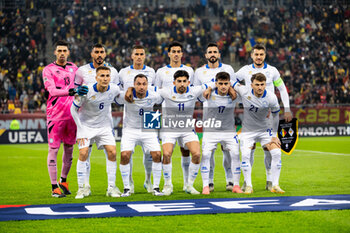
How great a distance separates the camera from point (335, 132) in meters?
25.4

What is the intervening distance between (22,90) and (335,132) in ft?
49.0

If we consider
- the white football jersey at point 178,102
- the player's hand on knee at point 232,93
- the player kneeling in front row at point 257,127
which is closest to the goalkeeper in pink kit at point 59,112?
the white football jersey at point 178,102

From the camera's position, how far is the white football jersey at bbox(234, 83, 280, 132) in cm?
842

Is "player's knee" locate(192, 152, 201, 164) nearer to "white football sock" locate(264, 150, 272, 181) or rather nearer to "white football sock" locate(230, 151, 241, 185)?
"white football sock" locate(230, 151, 241, 185)

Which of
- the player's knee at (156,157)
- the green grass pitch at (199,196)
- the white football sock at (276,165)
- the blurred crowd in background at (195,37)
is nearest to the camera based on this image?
the green grass pitch at (199,196)

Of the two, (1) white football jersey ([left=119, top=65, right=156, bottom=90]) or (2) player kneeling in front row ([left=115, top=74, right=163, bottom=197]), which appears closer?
(2) player kneeling in front row ([left=115, top=74, right=163, bottom=197])

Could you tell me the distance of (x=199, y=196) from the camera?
807 cm

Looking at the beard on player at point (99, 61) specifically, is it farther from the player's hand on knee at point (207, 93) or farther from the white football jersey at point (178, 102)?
the player's hand on knee at point (207, 93)

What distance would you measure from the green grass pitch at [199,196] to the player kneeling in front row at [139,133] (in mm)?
409

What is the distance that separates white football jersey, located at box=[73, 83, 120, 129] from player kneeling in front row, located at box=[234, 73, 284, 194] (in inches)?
80.2

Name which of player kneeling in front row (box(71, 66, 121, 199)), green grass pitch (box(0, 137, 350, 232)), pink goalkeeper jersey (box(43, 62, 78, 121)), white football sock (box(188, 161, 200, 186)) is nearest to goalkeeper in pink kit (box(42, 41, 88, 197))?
pink goalkeeper jersey (box(43, 62, 78, 121))

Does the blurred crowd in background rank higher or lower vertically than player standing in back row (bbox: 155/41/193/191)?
higher

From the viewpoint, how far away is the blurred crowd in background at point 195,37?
1026 inches

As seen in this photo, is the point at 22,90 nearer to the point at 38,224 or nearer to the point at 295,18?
the point at 295,18
